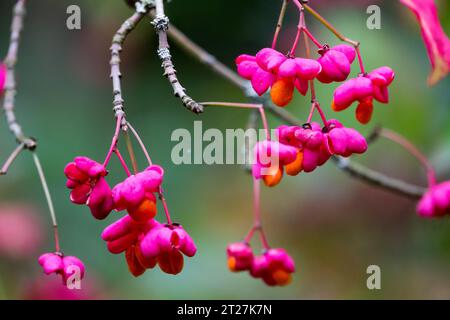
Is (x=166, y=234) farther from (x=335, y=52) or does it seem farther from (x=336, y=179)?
(x=336, y=179)

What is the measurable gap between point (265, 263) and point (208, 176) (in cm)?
131

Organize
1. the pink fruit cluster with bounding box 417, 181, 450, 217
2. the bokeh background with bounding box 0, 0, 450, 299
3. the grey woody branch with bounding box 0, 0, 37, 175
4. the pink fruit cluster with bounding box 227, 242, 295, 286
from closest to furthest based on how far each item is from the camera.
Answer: the grey woody branch with bounding box 0, 0, 37, 175
the pink fruit cluster with bounding box 227, 242, 295, 286
the pink fruit cluster with bounding box 417, 181, 450, 217
the bokeh background with bounding box 0, 0, 450, 299

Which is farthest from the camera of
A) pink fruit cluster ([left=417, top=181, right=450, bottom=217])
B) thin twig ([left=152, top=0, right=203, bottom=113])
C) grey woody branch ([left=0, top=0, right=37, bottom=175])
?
pink fruit cluster ([left=417, top=181, right=450, bottom=217])

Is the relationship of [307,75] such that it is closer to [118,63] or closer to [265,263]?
[118,63]

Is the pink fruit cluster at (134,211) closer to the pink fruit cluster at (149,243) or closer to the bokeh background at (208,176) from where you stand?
the pink fruit cluster at (149,243)

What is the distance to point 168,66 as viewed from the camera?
917 millimetres

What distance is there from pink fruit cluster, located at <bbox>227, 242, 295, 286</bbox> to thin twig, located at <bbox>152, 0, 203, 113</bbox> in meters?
0.43

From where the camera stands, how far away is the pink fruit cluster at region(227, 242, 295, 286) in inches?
48.7

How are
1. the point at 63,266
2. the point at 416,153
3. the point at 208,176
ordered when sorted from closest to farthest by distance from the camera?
1. the point at 63,266
2. the point at 416,153
3. the point at 208,176

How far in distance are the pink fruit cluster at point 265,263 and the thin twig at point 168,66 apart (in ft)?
1.41

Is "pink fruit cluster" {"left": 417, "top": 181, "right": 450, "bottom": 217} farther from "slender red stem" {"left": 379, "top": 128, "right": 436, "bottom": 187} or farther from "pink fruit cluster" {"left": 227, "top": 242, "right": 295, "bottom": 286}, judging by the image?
"pink fruit cluster" {"left": 227, "top": 242, "right": 295, "bottom": 286}

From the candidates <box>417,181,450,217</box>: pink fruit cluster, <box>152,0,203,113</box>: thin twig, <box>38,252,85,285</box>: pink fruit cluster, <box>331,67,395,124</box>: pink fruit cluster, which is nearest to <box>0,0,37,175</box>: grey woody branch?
<box>38,252,85,285</box>: pink fruit cluster

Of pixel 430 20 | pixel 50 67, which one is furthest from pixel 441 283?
pixel 50 67

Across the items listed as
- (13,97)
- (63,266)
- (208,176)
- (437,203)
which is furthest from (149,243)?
(208,176)
